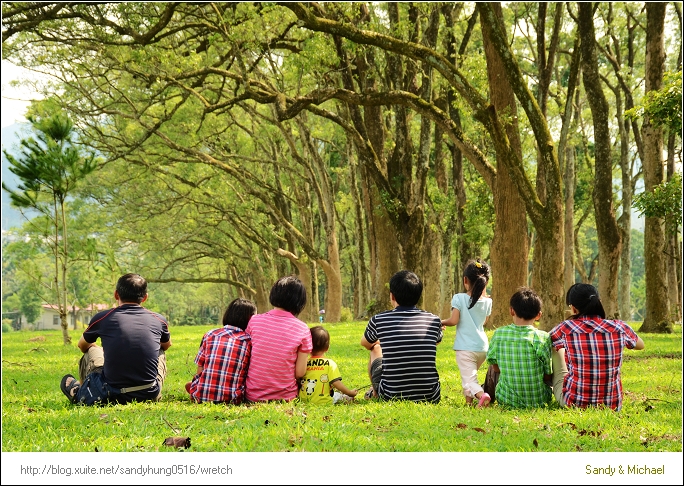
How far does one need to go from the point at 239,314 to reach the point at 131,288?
115 centimetres

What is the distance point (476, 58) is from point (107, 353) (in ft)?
40.9

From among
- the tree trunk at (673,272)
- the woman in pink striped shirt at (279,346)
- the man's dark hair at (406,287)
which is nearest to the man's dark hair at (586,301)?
the man's dark hair at (406,287)

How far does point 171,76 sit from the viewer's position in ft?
63.3

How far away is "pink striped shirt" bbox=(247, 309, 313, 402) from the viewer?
22.8 feet

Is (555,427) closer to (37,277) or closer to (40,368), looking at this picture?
(40,368)

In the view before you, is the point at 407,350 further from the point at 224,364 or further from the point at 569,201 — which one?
the point at 569,201

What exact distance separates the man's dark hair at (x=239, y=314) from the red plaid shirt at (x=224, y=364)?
0.21 metres

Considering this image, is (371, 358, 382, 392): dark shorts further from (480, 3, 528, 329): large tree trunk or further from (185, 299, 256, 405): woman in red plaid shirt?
(480, 3, 528, 329): large tree trunk

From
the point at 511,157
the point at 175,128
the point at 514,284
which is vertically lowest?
the point at 514,284

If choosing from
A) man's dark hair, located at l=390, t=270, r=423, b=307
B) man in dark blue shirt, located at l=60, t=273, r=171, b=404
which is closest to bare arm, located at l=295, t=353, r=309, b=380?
man's dark hair, located at l=390, t=270, r=423, b=307

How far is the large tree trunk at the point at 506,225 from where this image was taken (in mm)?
15086

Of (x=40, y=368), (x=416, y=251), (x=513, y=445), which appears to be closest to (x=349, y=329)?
(x=416, y=251)

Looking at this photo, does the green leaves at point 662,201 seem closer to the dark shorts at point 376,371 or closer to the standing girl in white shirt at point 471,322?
the standing girl in white shirt at point 471,322

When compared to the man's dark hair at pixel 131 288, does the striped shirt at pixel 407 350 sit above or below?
below
